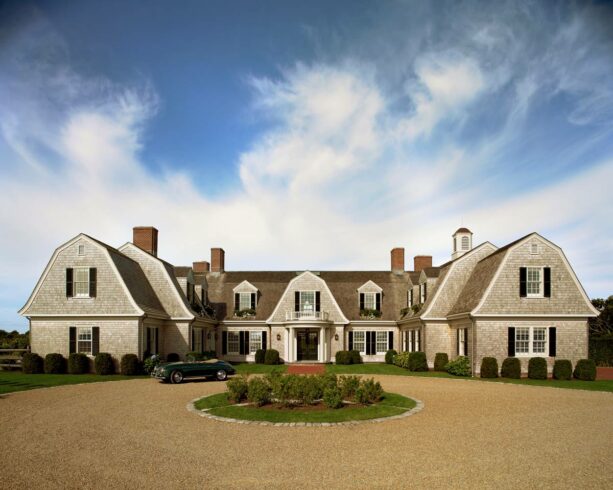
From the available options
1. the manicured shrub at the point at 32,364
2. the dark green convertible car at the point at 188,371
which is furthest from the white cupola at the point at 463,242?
the manicured shrub at the point at 32,364

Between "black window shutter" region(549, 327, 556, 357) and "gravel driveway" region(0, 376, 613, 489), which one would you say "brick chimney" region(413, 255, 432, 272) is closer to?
"black window shutter" region(549, 327, 556, 357)

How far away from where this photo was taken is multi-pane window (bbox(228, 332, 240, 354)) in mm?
38500

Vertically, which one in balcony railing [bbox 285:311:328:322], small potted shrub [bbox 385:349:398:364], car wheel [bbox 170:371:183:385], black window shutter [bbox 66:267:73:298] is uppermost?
black window shutter [bbox 66:267:73:298]

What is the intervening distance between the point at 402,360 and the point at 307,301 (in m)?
8.18

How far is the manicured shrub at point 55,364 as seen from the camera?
1078 inches

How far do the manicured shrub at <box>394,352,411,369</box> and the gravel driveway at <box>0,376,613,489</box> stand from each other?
15.7m

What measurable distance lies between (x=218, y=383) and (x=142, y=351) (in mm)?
7428

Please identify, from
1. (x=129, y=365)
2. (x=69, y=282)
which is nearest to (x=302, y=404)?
(x=129, y=365)

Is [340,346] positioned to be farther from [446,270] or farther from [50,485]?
[50,485]

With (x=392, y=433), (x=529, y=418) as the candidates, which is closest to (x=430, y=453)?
(x=392, y=433)

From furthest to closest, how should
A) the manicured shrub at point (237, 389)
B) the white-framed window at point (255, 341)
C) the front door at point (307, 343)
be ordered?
the white-framed window at point (255, 341), the front door at point (307, 343), the manicured shrub at point (237, 389)

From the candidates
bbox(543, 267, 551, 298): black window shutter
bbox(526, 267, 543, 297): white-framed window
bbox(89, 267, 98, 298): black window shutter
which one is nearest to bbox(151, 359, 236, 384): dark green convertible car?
bbox(89, 267, 98, 298): black window shutter

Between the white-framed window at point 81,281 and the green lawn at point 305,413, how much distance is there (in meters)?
16.4

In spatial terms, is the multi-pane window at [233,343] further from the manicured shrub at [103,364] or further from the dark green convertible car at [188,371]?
the dark green convertible car at [188,371]
